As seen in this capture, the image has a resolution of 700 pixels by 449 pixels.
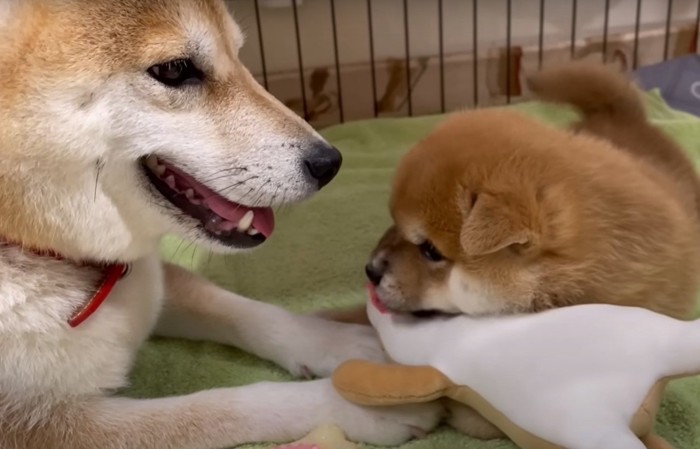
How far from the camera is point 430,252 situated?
94 centimetres

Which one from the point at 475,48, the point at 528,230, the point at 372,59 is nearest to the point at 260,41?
the point at 372,59

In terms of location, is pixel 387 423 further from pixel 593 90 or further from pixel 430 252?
pixel 593 90

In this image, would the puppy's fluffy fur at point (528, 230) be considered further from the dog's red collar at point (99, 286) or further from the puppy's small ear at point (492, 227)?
the dog's red collar at point (99, 286)

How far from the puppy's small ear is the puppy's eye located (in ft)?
0.25

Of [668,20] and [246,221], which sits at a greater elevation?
[246,221]

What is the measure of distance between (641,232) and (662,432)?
0.27 metres

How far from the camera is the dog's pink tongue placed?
968 millimetres

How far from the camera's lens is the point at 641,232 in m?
0.90

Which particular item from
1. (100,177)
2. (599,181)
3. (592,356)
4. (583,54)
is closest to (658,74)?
(583,54)

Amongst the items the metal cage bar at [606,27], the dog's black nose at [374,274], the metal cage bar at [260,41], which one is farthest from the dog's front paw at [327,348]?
the metal cage bar at [606,27]

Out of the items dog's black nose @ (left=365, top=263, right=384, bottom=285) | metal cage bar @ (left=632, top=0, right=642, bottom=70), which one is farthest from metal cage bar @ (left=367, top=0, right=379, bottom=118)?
dog's black nose @ (left=365, top=263, right=384, bottom=285)

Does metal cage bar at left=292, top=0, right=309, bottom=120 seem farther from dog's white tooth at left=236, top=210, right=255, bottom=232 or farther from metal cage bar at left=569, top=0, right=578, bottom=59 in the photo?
dog's white tooth at left=236, top=210, right=255, bottom=232

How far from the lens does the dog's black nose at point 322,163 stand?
0.94m

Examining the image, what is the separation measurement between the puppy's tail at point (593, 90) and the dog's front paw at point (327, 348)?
51 cm
